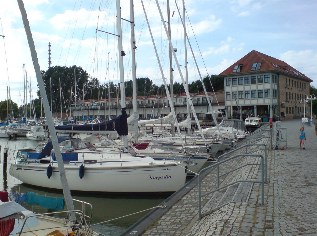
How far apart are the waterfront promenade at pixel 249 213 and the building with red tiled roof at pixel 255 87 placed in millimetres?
63608

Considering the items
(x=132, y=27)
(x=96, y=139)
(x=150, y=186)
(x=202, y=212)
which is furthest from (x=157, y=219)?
(x=132, y=27)

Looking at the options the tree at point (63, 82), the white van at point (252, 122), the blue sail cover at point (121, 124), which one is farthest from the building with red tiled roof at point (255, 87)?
the blue sail cover at point (121, 124)

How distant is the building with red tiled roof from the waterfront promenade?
209ft

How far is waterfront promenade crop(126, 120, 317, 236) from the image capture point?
27.0 feet

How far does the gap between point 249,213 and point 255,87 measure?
234 feet

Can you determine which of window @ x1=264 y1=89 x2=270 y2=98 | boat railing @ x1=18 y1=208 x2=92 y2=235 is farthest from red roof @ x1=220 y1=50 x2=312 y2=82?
boat railing @ x1=18 y1=208 x2=92 y2=235

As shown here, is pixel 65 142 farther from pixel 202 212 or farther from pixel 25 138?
pixel 25 138

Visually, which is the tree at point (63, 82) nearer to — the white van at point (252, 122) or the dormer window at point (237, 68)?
the dormer window at point (237, 68)

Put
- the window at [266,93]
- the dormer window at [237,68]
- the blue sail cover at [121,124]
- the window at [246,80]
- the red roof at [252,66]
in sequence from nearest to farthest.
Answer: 1. the blue sail cover at [121,124]
2. the window at [266,93]
3. the red roof at [252,66]
4. the window at [246,80]
5. the dormer window at [237,68]

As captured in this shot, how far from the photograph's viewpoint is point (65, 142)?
74.2 ft

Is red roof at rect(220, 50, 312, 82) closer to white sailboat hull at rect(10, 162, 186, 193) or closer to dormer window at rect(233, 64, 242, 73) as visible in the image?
dormer window at rect(233, 64, 242, 73)

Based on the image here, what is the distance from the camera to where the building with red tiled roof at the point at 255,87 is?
77250 mm

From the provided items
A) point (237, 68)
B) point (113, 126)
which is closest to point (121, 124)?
point (113, 126)

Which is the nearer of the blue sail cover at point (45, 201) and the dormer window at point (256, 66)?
the blue sail cover at point (45, 201)
